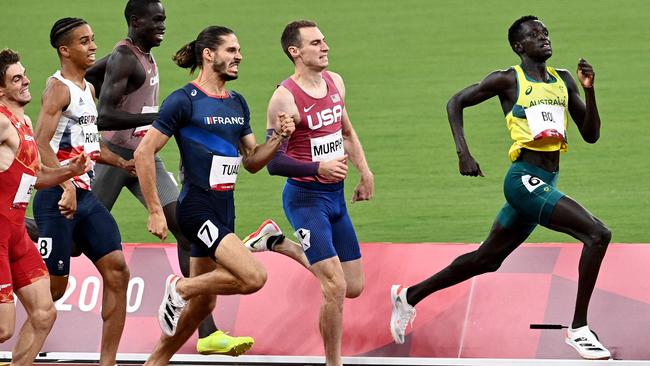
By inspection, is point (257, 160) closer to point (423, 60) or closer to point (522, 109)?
point (522, 109)

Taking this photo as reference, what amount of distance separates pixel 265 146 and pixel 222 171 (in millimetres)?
343

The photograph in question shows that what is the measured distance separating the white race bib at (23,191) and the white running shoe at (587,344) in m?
3.90

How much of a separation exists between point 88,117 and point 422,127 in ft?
30.8

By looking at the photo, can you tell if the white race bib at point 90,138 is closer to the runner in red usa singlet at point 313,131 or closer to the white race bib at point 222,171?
the white race bib at point 222,171

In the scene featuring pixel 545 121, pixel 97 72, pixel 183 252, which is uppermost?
pixel 97 72

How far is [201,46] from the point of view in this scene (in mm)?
11023

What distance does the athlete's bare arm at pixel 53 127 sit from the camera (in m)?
10.6

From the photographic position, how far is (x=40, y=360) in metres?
12.0

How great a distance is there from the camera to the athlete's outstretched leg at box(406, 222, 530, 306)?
11.7 metres

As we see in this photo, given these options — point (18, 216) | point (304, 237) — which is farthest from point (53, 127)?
point (304, 237)

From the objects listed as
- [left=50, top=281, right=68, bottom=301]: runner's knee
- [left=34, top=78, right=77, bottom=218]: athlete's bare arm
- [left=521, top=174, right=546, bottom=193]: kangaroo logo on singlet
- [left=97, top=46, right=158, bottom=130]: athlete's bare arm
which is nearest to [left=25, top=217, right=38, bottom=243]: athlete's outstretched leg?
[left=97, top=46, right=158, bottom=130]: athlete's bare arm

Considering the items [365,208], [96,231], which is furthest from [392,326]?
[365,208]

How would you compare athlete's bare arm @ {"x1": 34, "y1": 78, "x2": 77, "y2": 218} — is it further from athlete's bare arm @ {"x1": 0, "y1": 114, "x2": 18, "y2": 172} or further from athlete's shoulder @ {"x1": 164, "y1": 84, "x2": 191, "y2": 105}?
athlete's shoulder @ {"x1": 164, "y1": 84, "x2": 191, "y2": 105}

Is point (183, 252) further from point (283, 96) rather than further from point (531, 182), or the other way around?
point (531, 182)
